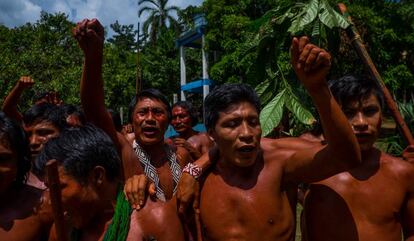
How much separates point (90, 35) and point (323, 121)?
3.88ft

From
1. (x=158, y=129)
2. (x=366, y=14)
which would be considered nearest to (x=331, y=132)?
(x=158, y=129)

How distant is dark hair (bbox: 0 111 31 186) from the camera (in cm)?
237

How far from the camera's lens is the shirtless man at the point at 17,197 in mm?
2350

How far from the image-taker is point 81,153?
1.99 meters

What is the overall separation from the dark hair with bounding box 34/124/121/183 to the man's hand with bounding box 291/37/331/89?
0.83m

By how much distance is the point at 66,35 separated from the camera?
24844mm

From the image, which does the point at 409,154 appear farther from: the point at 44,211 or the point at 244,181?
the point at 44,211

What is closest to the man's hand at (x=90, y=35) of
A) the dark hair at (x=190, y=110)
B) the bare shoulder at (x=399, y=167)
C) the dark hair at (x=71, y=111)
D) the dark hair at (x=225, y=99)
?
the dark hair at (x=225, y=99)

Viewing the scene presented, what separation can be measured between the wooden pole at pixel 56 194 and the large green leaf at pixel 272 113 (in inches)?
67.2

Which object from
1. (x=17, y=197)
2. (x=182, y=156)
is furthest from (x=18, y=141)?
(x=182, y=156)

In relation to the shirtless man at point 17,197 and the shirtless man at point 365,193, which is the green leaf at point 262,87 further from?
the shirtless man at point 17,197

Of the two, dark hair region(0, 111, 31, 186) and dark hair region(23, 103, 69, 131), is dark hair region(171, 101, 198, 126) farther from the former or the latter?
dark hair region(0, 111, 31, 186)

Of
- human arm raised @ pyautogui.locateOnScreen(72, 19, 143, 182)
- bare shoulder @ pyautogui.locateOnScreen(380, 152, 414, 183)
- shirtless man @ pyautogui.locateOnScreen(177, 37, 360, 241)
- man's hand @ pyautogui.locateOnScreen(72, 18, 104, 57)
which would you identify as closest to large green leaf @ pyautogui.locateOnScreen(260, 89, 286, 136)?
shirtless man @ pyautogui.locateOnScreen(177, 37, 360, 241)

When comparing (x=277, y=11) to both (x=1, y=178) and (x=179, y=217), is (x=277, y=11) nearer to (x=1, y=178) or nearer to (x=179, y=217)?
(x=179, y=217)
